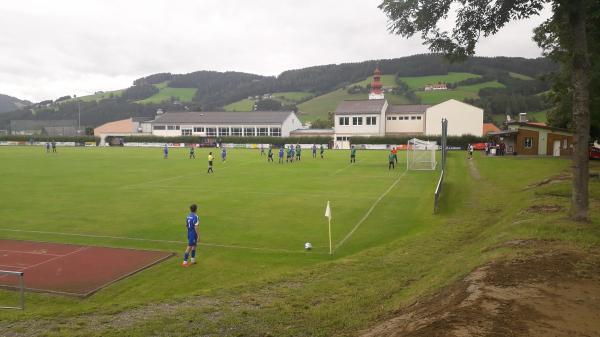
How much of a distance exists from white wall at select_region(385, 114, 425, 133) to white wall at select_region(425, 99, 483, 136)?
187 inches

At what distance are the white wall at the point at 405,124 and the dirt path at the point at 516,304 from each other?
251ft

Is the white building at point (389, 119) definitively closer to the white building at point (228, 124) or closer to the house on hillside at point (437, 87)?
the white building at point (228, 124)

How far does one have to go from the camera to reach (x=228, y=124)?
99.0 metres

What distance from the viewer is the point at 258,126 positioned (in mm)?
97500

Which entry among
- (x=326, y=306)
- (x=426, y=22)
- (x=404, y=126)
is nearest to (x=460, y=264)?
(x=326, y=306)

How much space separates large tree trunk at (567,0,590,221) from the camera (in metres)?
12.5

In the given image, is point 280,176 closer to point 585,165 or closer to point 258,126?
point 585,165

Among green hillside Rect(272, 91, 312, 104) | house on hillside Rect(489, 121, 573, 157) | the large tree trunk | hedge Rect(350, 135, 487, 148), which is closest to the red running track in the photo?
the large tree trunk

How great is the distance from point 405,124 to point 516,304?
80.7 m

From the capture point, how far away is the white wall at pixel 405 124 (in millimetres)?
84113

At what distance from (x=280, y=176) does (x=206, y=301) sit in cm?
2553

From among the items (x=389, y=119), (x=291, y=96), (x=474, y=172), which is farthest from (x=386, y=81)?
(x=474, y=172)

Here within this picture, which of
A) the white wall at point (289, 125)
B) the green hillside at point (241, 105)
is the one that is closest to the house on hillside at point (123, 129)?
the white wall at point (289, 125)

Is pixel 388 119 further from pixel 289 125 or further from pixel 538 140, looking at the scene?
pixel 538 140
